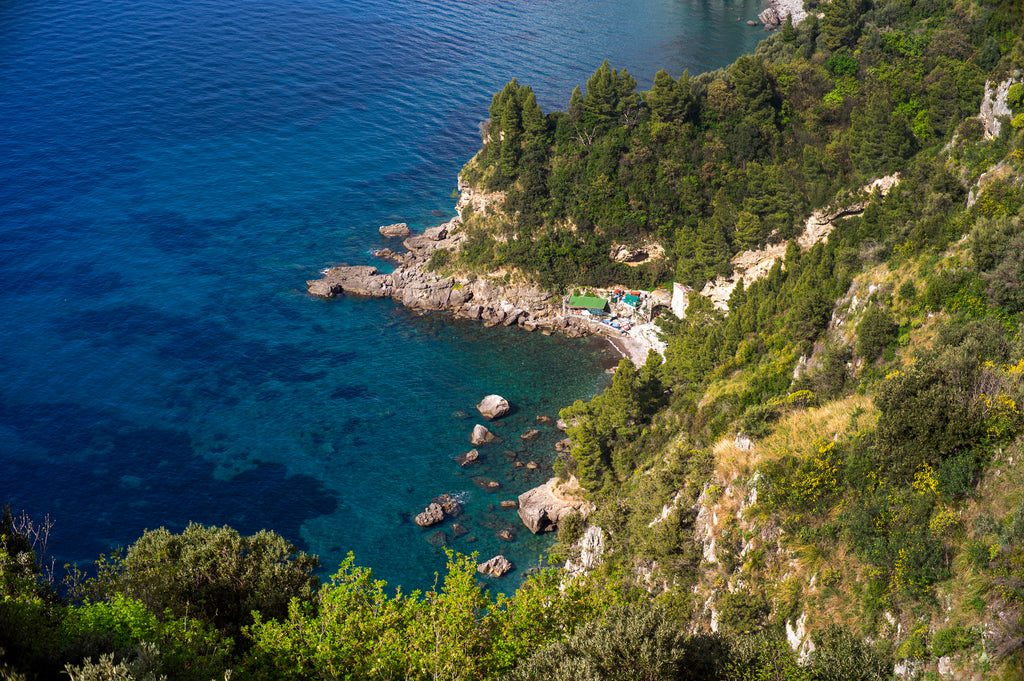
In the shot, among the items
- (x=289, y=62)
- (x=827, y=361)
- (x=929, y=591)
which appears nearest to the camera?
(x=929, y=591)

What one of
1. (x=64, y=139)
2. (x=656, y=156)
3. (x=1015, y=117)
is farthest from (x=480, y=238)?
(x=64, y=139)

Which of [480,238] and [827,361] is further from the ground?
[827,361]

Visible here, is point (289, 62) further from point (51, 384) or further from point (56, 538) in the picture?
point (56, 538)

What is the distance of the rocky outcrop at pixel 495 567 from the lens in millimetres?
63906

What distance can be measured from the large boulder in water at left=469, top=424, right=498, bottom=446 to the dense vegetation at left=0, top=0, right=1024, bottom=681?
10.8m

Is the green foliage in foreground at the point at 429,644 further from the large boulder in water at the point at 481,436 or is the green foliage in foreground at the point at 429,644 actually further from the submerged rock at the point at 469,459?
the large boulder in water at the point at 481,436

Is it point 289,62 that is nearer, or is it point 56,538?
Result: point 56,538

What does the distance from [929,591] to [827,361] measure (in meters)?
21.9

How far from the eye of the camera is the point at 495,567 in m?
64.2

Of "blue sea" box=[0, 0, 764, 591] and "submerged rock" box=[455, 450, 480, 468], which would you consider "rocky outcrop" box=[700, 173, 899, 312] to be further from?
"submerged rock" box=[455, 450, 480, 468]

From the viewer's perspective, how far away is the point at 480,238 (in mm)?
103562

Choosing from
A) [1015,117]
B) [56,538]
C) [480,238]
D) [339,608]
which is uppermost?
[1015,117]

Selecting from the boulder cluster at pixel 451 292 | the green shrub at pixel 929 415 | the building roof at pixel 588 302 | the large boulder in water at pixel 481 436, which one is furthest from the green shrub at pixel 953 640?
the building roof at pixel 588 302

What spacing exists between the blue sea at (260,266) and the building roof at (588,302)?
5.66 m
